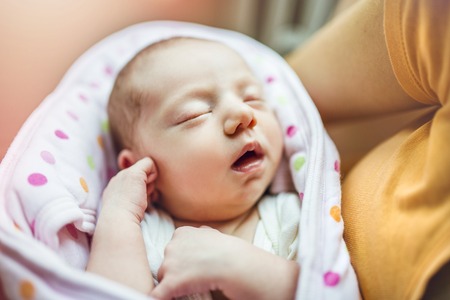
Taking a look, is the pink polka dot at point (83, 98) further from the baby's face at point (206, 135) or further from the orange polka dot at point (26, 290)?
the orange polka dot at point (26, 290)

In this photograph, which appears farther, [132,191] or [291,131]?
[291,131]

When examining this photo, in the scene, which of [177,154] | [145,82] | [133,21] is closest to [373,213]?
[177,154]

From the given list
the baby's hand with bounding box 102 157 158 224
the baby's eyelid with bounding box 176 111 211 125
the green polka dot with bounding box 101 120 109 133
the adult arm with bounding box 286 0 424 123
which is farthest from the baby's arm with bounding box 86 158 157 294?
the adult arm with bounding box 286 0 424 123

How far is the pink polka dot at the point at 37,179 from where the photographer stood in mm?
796

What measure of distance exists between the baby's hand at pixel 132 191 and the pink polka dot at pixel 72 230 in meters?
0.06

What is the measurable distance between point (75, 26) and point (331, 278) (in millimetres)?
1011

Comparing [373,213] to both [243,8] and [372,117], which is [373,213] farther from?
[243,8]

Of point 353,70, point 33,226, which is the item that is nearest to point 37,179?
point 33,226

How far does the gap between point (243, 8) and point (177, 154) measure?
0.99 metres

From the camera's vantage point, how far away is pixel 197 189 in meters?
0.90

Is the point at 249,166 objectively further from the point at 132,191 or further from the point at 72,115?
the point at 72,115

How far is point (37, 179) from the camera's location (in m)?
0.81

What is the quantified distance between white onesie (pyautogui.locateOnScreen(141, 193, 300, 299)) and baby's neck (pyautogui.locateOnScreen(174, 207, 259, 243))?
0.05ft

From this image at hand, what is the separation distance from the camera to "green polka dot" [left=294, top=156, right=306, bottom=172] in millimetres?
974
